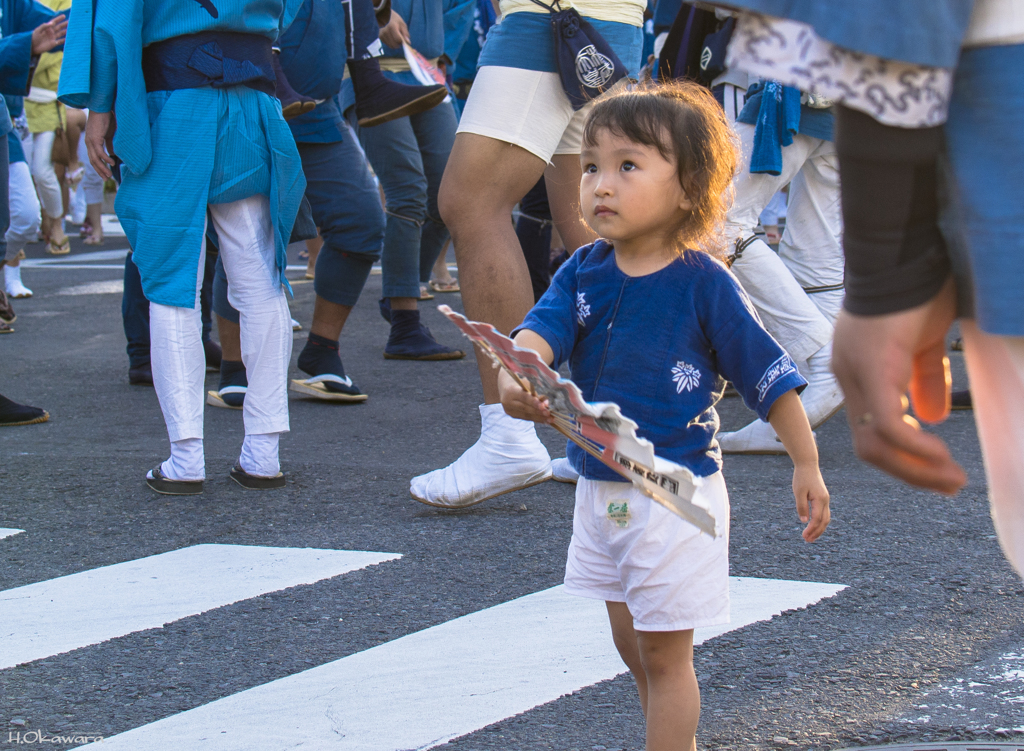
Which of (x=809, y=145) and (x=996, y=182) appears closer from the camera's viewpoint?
(x=996, y=182)

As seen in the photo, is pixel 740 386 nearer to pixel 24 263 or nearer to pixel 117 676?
pixel 117 676

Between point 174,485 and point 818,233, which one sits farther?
point 818,233

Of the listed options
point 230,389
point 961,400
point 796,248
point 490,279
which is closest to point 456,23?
point 230,389

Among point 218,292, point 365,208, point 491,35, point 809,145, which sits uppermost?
point 491,35

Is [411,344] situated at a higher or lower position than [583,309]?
lower

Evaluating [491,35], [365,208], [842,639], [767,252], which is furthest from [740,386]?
[365,208]

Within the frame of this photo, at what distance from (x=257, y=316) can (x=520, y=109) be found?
1.14m

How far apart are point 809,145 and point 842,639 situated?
2.36m

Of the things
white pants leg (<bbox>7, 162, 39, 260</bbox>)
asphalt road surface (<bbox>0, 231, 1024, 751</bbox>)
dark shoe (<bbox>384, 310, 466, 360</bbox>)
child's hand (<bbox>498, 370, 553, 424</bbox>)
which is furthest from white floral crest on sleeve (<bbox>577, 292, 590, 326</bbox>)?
white pants leg (<bbox>7, 162, 39, 260</bbox>)

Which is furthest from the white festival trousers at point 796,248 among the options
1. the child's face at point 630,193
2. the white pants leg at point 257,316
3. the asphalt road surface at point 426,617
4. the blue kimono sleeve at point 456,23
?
the blue kimono sleeve at point 456,23

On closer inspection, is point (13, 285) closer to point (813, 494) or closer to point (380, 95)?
point (380, 95)

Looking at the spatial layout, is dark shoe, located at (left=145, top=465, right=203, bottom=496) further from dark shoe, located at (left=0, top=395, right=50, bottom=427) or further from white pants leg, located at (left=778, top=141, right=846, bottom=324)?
white pants leg, located at (left=778, top=141, right=846, bottom=324)

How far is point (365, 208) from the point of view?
525cm

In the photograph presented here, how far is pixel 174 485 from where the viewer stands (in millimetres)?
4059
